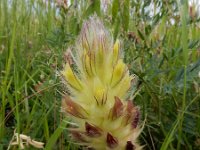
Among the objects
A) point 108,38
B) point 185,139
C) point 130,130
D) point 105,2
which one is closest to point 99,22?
point 108,38

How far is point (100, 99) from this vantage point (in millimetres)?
523

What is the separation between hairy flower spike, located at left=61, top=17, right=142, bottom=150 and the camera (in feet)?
1.67

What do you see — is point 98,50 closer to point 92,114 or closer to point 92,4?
point 92,114

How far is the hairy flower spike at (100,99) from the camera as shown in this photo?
20.0 inches

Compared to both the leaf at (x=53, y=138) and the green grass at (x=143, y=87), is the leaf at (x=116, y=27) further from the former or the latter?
the leaf at (x=53, y=138)

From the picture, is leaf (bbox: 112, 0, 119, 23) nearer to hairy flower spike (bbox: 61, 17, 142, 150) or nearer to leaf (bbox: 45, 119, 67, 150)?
leaf (bbox: 45, 119, 67, 150)

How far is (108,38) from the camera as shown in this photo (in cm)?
55

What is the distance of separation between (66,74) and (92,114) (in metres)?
0.07

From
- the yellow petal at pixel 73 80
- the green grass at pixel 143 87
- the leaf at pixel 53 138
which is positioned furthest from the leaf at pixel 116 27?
the yellow petal at pixel 73 80

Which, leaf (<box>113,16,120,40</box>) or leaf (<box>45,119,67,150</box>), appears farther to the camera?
leaf (<box>113,16,120,40</box>)

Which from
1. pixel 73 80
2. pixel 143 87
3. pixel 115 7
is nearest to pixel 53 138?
pixel 73 80

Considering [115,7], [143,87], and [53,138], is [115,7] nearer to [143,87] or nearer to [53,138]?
[143,87]

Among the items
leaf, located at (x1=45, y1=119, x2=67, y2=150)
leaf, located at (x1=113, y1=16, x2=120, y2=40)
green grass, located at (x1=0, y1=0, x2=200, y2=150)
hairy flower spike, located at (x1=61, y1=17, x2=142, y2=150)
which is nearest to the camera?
hairy flower spike, located at (x1=61, y1=17, x2=142, y2=150)

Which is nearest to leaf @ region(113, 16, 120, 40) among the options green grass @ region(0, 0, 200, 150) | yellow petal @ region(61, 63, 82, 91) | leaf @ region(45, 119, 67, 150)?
green grass @ region(0, 0, 200, 150)
